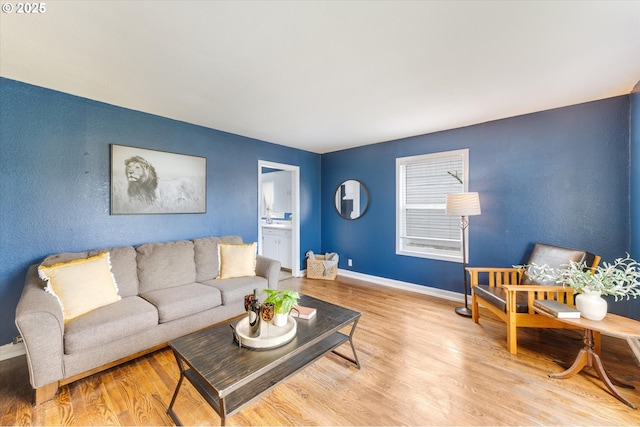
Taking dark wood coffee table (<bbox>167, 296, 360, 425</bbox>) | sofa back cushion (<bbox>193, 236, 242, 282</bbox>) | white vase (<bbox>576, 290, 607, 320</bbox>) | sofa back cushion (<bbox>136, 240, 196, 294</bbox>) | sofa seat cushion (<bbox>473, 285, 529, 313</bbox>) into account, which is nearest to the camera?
dark wood coffee table (<bbox>167, 296, 360, 425</bbox>)

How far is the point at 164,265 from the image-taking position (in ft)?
8.73

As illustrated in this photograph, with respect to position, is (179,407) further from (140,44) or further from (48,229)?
(140,44)

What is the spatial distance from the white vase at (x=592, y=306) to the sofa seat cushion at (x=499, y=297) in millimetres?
428

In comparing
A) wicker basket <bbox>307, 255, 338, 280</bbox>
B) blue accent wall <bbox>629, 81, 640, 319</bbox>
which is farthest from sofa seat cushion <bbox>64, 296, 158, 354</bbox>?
blue accent wall <bbox>629, 81, 640, 319</bbox>

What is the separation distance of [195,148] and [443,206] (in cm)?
354

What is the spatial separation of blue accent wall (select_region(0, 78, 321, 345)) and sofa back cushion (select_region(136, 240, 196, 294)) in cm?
35

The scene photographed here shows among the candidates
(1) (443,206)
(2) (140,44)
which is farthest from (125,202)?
(1) (443,206)

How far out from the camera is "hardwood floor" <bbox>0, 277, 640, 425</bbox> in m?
1.54

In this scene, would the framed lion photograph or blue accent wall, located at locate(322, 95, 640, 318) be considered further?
the framed lion photograph

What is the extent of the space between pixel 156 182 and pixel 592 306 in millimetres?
4181

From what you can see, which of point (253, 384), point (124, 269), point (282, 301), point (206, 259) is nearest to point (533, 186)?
point (282, 301)

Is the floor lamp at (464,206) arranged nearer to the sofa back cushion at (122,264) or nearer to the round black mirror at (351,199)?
the round black mirror at (351,199)

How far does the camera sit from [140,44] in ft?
5.57

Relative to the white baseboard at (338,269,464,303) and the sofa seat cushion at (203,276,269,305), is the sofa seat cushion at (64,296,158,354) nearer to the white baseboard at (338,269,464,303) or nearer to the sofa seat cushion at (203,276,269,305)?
the sofa seat cushion at (203,276,269,305)
